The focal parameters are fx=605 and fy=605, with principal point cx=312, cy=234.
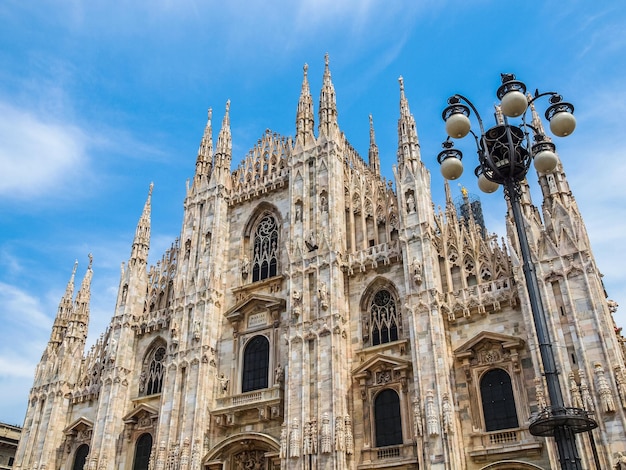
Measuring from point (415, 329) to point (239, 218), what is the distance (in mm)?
12690

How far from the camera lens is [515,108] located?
11.4 m

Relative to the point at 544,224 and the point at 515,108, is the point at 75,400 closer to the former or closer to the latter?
the point at 544,224

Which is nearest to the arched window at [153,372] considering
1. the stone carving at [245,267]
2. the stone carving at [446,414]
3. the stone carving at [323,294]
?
the stone carving at [245,267]

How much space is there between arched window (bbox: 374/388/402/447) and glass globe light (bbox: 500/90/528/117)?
1358cm

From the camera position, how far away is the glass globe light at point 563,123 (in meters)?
11.8

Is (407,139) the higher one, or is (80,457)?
(407,139)

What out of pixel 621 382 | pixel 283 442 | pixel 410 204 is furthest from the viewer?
pixel 410 204

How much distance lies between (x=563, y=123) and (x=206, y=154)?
2526cm

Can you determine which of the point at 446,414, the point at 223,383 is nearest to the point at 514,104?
the point at 446,414

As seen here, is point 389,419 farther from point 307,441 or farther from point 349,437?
point 307,441

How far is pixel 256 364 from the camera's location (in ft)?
87.0

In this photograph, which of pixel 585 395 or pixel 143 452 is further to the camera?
pixel 143 452

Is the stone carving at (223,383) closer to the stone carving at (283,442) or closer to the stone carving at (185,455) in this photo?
the stone carving at (185,455)

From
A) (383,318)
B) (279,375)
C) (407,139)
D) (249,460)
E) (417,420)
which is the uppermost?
(407,139)
